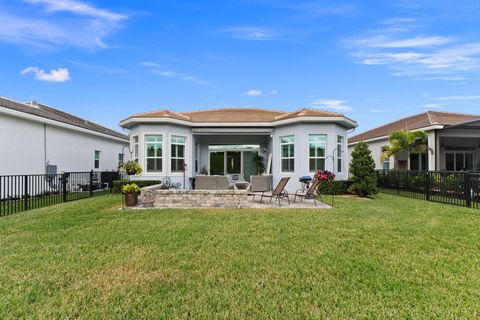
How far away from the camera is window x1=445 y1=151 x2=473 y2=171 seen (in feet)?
67.6

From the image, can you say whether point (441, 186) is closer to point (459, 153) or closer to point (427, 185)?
point (427, 185)

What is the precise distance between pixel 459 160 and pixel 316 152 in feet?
47.7

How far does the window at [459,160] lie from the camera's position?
20.6 m

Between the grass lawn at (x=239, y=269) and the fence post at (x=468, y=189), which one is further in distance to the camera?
the fence post at (x=468, y=189)

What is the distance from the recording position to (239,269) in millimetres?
4066

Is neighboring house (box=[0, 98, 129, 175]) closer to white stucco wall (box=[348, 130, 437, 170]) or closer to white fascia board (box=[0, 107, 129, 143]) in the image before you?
white fascia board (box=[0, 107, 129, 143])

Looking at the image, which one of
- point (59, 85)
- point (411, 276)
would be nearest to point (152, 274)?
point (411, 276)

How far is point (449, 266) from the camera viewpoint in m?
4.25

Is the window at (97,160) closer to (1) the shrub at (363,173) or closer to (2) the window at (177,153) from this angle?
(2) the window at (177,153)

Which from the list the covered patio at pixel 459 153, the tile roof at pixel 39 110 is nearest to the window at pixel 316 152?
the covered patio at pixel 459 153

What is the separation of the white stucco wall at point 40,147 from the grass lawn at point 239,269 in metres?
7.68

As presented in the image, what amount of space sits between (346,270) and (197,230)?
137 inches

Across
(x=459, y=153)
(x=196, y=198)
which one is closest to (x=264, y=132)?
(x=196, y=198)

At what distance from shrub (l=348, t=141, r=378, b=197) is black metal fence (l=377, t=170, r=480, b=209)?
210cm
